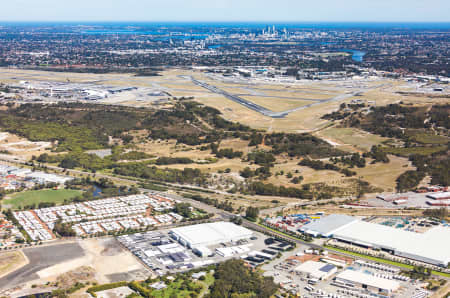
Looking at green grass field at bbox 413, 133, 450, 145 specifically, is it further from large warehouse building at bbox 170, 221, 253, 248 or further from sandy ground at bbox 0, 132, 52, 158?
sandy ground at bbox 0, 132, 52, 158

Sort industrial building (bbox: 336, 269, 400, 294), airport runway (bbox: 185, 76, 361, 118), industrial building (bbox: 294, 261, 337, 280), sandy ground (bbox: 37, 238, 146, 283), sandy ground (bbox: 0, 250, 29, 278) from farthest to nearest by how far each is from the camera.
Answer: airport runway (bbox: 185, 76, 361, 118) → sandy ground (bbox: 0, 250, 29, 278) → sandy ground (bbox: 37, 238, 146, 283) → industrial building (bbox: 294, 261, 337, 280) → industrial building (bbox: 336, 269, 400, 294)

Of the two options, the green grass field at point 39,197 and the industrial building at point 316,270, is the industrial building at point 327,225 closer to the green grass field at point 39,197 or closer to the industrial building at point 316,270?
the industrial building at point 316,270

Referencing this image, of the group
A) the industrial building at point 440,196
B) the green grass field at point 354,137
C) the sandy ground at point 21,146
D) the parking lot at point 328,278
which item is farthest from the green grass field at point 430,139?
the sandy ground at point 21,146

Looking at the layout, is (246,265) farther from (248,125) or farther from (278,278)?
(248,125)

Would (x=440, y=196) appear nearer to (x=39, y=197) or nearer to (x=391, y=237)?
(x=391, y=237)

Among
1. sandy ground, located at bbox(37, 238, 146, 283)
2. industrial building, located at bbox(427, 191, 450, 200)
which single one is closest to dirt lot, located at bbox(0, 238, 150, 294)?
sandy ground, located at bbox(37, 238, 146, 283)

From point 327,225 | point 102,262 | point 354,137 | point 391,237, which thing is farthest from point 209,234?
point 354,137

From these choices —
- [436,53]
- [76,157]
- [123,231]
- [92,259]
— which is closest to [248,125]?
[76,157]
